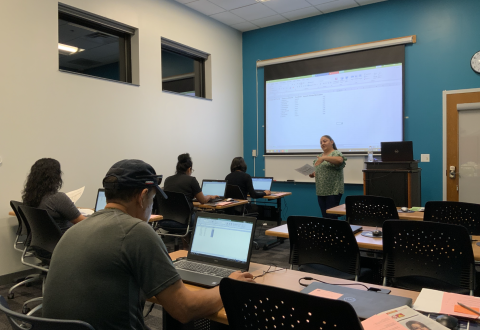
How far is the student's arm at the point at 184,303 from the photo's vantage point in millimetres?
1193

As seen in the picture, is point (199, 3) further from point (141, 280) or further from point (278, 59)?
point (141, 280)

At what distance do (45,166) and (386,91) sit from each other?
16.1ft

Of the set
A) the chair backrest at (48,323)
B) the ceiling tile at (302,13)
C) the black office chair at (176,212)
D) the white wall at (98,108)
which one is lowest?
the black office chair at (176,212)

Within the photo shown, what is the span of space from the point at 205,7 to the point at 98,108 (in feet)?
8.49

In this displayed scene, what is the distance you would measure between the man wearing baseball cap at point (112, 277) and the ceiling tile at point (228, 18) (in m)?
5.79

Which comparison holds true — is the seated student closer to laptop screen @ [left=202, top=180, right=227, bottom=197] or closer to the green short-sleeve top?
laptop screen @ [left=202, top=180, right=227, bottom=197]

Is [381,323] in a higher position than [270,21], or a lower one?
lower

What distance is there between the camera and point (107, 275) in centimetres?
116

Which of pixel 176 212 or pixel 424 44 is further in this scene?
pixel 424 44

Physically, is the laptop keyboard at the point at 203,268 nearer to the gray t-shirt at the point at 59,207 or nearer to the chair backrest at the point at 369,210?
the gray t-shirt at the point at 59,207

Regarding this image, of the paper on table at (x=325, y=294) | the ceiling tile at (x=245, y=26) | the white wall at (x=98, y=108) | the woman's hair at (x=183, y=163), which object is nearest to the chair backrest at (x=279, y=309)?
the paper on table at (x=325, y=294)

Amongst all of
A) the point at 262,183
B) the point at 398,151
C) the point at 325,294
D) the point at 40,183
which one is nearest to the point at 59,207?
the point at 40,183

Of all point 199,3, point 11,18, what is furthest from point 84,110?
point 199,3

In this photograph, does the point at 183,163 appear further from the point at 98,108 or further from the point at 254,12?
the point at 254,12
